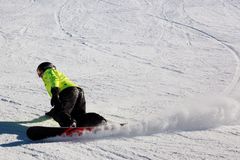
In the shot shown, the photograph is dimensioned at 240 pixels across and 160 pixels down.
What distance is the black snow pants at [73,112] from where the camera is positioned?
644cm

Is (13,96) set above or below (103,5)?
below

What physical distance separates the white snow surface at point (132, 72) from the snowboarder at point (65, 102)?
1.20 feet

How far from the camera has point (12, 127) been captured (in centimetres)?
673

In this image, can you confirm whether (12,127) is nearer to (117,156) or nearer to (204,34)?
(117,156)

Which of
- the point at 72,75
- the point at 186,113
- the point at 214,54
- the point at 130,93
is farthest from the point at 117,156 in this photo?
the point at 214,54

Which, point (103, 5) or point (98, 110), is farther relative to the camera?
point (103, 5)

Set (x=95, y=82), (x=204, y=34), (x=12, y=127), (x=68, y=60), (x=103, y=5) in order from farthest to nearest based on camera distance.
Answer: (x=103, y=5)
(x=204, y=34)
(x=68, y=60)
(x=95, y=82)
(x=12, y=127)

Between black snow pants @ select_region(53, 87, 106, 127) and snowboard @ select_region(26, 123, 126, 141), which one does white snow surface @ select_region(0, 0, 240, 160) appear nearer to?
snowboard @ select_region(26, 123, 126, 141)

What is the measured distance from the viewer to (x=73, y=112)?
6.84 m

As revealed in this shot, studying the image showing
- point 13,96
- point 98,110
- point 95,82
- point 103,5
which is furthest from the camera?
point 103,5

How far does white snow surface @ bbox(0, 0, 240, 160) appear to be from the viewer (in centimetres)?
605

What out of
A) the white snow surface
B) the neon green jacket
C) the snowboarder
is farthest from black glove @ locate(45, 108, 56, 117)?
the neon green jacket

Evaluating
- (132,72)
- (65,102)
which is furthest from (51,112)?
(132,72)

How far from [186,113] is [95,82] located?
276cm
